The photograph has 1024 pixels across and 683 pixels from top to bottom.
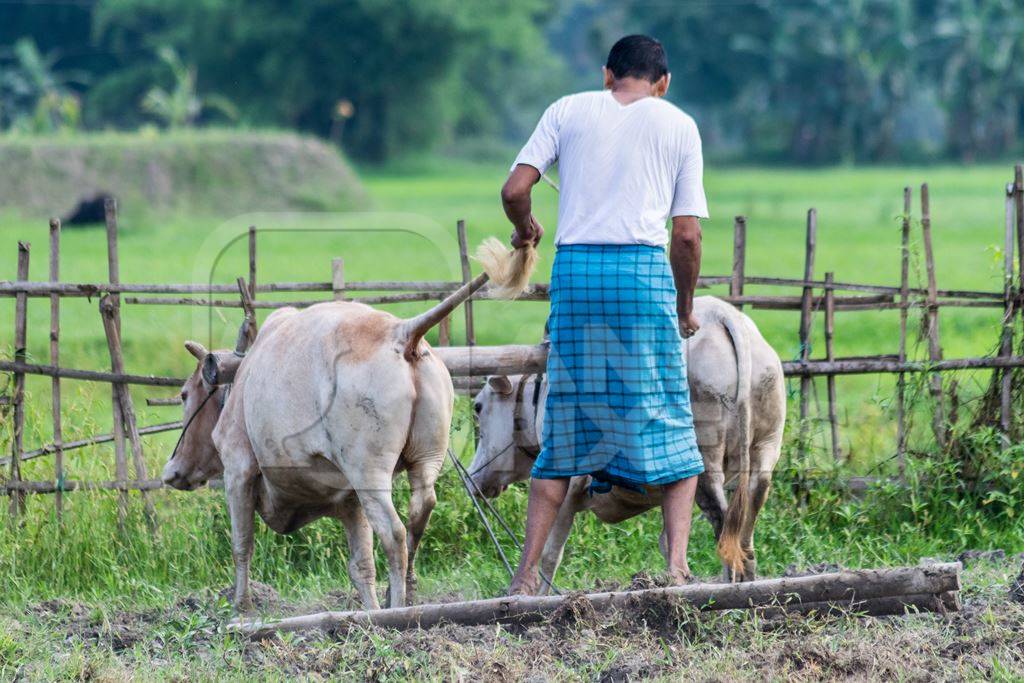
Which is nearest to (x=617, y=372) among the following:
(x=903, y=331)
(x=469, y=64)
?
(x=903, y=331)

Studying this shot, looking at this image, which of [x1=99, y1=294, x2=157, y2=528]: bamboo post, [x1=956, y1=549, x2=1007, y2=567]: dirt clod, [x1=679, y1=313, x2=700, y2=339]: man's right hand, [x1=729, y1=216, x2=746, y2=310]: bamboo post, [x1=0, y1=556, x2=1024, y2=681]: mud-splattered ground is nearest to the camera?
[x1=0, y1=556, x2=1024, y2=681]: mud-splattered ground

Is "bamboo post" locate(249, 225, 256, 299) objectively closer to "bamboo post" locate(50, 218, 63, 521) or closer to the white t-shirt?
"bamboo post" locate(50, 218, 63, 521)

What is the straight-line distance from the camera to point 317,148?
23812 millimetres

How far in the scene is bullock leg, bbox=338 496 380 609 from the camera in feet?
17.6

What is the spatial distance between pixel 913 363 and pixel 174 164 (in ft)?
56.2

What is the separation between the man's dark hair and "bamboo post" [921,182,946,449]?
2513mm

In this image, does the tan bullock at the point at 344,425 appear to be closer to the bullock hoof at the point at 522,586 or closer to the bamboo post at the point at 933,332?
the bullock hoof at the point at 522,586

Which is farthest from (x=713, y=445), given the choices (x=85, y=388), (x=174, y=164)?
(x=174, y=164)

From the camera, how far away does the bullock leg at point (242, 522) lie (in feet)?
17.6

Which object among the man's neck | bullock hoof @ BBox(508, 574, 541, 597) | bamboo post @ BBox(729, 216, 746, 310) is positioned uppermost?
the man's neck

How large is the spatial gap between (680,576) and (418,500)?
103cm

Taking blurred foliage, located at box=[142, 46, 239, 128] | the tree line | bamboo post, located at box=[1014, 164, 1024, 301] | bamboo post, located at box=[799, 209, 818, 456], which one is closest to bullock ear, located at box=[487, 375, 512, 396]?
bamboo post, located at box=[799, 209, 818, 456]

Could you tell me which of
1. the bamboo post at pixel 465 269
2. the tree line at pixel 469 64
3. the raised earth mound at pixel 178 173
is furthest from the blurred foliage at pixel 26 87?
the bamboo post at pixel 465 269

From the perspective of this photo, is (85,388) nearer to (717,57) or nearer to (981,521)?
(981,521)
